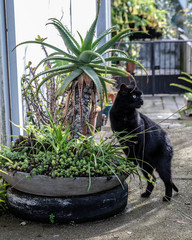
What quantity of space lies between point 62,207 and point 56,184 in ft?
0.65

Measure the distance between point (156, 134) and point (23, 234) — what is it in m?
1.65

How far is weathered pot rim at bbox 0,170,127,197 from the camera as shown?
3.31m

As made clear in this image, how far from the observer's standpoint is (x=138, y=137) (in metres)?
3.92

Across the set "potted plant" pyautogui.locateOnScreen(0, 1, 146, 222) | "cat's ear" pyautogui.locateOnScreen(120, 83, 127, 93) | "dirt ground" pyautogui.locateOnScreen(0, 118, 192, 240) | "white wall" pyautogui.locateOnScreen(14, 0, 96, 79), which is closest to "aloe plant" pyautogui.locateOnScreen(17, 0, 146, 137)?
"potted plant" pyautogui.locateOnScreen(0, 1, 146, 222)

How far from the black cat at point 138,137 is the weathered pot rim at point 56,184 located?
24.6 inches

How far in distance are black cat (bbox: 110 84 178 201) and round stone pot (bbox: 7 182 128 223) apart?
0.65 meters

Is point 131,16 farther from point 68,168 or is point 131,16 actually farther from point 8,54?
point 68,168

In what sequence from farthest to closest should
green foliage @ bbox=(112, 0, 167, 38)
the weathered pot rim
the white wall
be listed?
green foliage @ bbox=(112, 0, 167, 38) → the white wall → the weathered pot rim

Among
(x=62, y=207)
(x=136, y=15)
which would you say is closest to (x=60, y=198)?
(x=62, y=207)

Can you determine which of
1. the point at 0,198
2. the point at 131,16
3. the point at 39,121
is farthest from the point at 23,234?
the point at 131,16

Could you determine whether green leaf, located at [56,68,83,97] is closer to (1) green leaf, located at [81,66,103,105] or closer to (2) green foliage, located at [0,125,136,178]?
(1) green leaf, located at [81,66,103,105]

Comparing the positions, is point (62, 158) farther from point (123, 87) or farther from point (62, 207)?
point (123, 87)

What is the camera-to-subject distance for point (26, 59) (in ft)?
15.0

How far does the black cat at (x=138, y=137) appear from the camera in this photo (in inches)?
154
